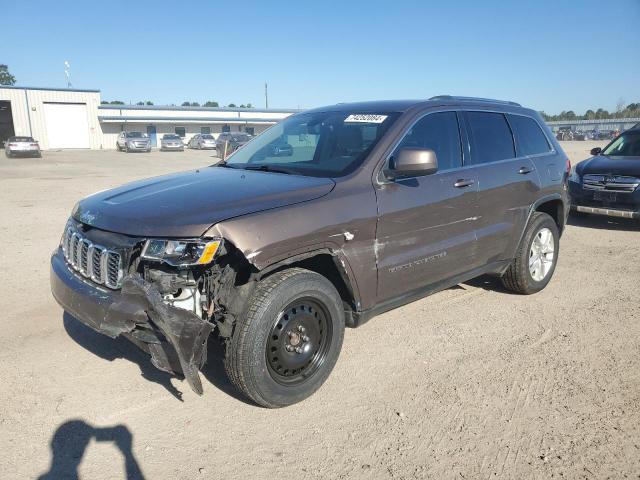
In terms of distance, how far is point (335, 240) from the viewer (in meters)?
3.23

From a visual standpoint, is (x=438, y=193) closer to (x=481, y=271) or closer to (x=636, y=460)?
(x=481, y=271)

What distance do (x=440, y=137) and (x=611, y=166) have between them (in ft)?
21.1

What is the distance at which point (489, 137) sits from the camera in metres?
4.65

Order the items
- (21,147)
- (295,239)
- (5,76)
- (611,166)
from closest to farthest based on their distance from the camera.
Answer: (295,239), (611,166), (21,147), (5,76)

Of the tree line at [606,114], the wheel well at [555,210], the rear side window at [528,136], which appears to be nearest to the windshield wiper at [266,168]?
the rear side window at [528,136]

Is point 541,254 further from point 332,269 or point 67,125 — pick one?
point 67,125

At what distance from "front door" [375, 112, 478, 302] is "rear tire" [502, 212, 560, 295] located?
0.91 meters

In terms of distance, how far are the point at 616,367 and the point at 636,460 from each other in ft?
3.86

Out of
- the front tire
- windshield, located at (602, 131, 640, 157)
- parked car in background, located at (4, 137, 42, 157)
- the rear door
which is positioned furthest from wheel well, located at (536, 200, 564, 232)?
parked car in background, located at (4, 137, 42, 157)

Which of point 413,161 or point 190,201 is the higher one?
point 413,161

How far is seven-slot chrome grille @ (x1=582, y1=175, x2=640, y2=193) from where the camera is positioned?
850cm

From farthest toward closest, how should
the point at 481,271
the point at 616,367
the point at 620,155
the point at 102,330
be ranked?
1. the point at 620,155
2. the point at 481,271
3. the point at 616,367
4. the point at 102,330

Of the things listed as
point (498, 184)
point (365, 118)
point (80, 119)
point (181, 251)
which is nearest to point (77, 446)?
point (181, 251)

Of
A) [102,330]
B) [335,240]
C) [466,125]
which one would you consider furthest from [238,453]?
[466,125]
